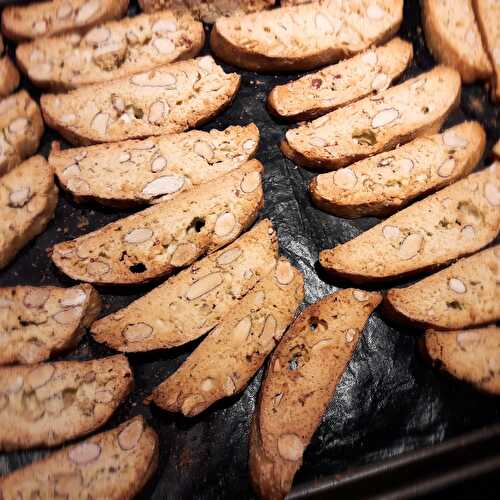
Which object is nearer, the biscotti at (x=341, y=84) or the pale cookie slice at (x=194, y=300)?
the pale cookie slice at (x=194, y=300)

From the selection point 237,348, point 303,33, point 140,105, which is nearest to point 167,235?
point 237,348

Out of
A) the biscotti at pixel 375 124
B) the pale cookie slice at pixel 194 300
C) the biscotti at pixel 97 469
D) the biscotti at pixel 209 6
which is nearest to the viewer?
the biscotti at pixel 97 469

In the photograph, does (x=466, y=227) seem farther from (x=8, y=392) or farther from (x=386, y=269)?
(x=8, y=392)

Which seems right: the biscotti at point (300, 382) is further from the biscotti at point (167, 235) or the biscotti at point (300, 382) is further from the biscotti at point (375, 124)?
the biscotti at point (375, 124)

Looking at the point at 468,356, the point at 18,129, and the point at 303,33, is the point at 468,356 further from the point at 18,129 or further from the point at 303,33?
the point at 18,129

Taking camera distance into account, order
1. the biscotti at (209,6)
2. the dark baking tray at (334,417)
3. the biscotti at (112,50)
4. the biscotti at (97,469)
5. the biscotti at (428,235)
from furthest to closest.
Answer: the biscotti at (209,6)
the biscotti at (112,50)
the biscotti at (428,235)
the dark baking tray at (334,417)
the biscotti at (97,469)

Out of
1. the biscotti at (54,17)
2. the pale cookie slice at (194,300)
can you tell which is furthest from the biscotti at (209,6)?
the pale cookie slice at (194,300)
